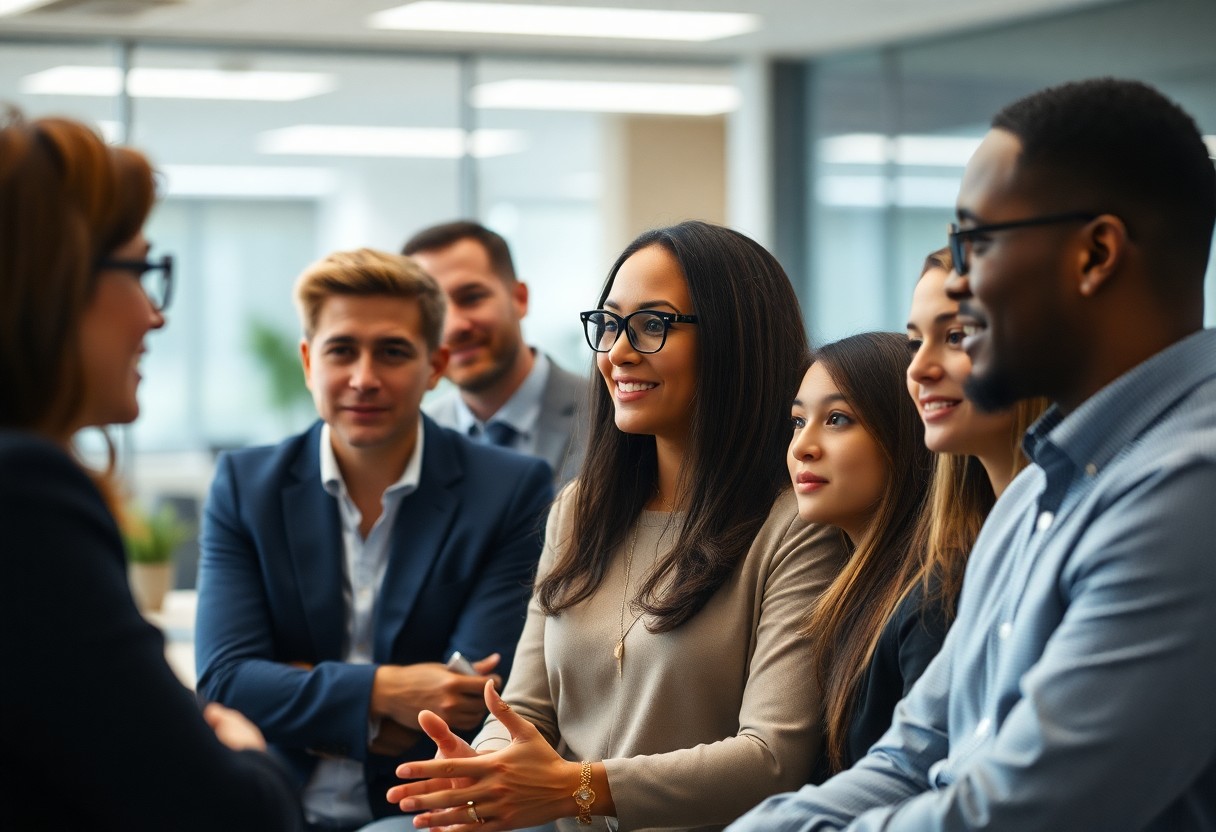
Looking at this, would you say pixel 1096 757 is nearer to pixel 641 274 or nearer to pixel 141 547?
pixel 641 274

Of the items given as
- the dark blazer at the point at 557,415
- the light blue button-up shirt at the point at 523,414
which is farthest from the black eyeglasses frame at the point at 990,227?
the light blue button-up shirt at the point at 523,414

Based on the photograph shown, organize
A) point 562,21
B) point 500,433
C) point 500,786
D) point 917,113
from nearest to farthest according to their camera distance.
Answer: point 500,786 → point 500,433 → point 562,21 → point 917,113

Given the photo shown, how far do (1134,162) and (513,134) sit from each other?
22.7 ft

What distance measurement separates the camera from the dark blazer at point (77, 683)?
1323 mm

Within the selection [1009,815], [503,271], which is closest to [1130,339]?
[1009,815]

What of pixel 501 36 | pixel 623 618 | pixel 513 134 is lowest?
pixel 623 618

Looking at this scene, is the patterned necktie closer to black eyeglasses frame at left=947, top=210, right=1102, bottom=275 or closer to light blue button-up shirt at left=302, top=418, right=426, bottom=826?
light blue button-up shirt at left=302, top=418, right=426, bottom=826

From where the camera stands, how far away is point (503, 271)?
450 centimetres

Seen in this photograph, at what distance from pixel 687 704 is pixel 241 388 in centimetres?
578

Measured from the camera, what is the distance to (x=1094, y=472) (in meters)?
1.46

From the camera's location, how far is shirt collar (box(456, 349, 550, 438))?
4.19 m

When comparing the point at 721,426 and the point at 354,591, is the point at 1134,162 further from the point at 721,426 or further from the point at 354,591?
the point at 354,591

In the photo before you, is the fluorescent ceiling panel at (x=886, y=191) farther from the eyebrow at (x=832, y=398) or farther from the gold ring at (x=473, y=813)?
the gold ring at (x=473, y=813)

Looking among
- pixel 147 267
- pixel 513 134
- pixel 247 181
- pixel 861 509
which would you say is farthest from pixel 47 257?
pixel 513 134
